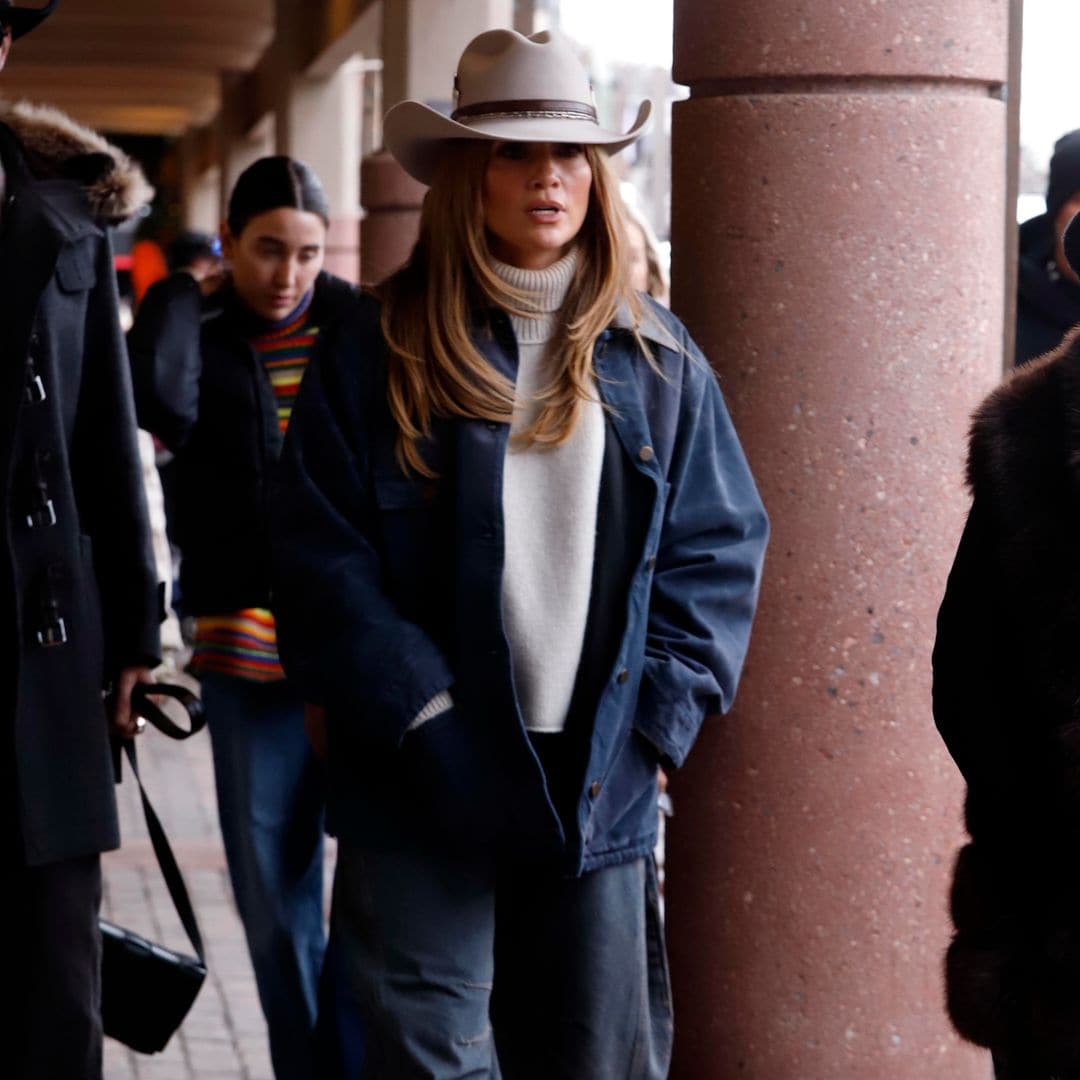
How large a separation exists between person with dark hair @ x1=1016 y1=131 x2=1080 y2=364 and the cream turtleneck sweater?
65.1 inches

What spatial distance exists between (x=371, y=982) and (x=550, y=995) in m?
0.27

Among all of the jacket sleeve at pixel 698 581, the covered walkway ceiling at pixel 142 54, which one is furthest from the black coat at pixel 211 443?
the covered walkway ceiling at pixel 142 54

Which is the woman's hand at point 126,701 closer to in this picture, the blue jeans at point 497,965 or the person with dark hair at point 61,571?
the person with dark hair at point 61,571

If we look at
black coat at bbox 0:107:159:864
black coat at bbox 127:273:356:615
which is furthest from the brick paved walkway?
black coat at bbox 0:107:159:864

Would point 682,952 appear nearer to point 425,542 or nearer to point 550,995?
point 550,995

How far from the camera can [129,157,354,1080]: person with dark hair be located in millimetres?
4172

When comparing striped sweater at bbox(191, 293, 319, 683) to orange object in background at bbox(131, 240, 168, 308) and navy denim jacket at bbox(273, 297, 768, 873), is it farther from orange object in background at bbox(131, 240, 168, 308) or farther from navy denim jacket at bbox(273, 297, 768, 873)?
orange object in background at bbox(131, 240, 168, 308)

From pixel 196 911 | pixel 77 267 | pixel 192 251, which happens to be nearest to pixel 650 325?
pixel 77 267

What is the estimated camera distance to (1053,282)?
14.4 feet

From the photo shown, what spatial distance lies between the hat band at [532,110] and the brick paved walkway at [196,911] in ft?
8.02

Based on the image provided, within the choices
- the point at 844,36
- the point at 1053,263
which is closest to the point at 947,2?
the point at 844,36

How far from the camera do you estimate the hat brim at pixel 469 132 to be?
3.12 meters

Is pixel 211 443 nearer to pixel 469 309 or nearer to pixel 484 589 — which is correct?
pixel 469 309

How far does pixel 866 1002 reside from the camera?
11.9 ft
